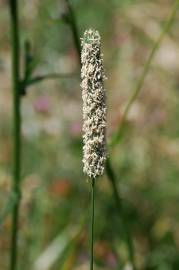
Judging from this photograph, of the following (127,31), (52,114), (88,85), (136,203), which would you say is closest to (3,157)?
(52,114)

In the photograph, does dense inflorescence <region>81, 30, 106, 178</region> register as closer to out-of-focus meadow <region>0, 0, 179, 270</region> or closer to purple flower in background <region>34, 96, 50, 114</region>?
out-of-focus meadow <region>0, 0, 179, 270</region>

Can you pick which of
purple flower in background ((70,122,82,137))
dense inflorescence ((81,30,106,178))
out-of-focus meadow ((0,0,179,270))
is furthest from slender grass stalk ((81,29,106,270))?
purple flower in background ((70,122,82,137))

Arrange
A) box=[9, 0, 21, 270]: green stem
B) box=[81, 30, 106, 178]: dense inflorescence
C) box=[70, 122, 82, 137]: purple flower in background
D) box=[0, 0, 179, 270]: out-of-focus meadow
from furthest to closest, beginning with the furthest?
box=[70, 122, 82, 137]: purple flower in background < box=[0, 0, 179, 270]: out-of-focus meadow < box=[9, 0, 21, 270]: green stem < box=[81, 30, 106, 178]: dense inflorescence

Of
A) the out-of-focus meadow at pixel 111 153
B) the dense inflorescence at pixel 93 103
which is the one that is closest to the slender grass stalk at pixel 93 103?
the dense inflorescence at pixel 93 103

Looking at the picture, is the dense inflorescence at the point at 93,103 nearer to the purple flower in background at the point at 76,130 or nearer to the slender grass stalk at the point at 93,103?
the slender grass stalk at the point at 93,103

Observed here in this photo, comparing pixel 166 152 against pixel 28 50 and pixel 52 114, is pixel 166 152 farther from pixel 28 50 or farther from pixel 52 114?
pixel 28 50

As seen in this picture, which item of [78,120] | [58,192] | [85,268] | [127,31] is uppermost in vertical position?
[127,31]
